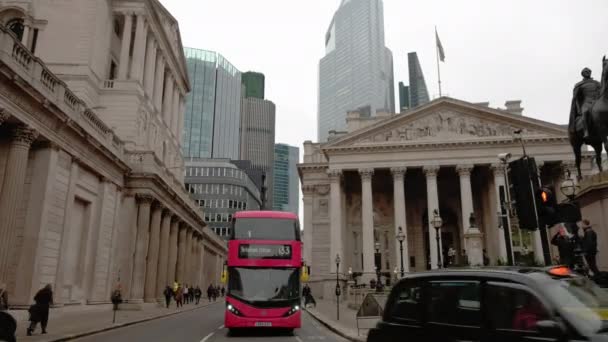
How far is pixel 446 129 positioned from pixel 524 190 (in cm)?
4162

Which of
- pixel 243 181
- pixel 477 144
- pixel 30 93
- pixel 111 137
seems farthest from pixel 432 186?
pixel 243 181

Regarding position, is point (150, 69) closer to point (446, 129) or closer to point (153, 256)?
point (153, 256)

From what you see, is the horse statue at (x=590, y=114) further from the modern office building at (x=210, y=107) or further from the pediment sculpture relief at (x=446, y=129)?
the modern office building at (x=210, y=107)

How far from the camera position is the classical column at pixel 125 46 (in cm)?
3731

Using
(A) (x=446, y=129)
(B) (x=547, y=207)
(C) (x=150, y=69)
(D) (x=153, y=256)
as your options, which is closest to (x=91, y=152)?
(D) (x=153, y=256)

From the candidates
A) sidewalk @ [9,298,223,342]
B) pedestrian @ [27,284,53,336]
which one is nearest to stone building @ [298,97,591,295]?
sidewalk @ [9,298,223,342]

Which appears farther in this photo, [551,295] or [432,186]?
[432,186]

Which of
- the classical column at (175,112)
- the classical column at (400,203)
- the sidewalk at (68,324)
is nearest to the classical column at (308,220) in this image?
the classical column at (400,203)

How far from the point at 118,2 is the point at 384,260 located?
125ft

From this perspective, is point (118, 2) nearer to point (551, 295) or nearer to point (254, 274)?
point (254, 274)

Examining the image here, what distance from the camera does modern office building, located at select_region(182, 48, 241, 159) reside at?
16538 cm

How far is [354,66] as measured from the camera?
181 metres

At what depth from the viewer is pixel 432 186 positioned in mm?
47469

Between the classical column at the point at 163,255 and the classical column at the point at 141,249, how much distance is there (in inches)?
151
